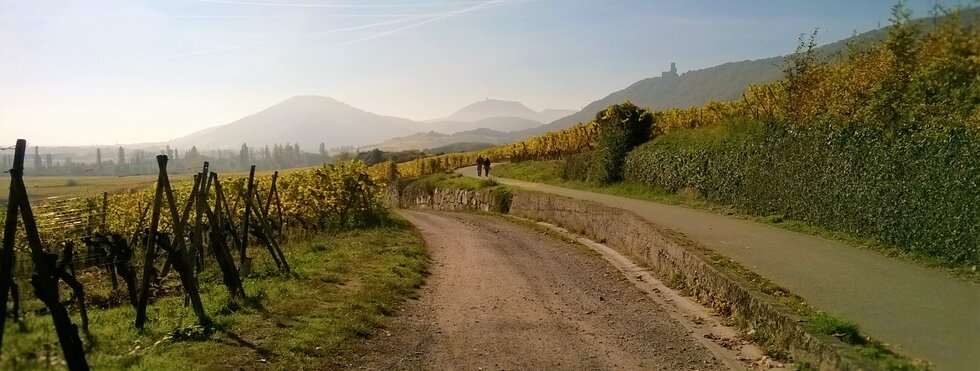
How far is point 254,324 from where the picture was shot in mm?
8562

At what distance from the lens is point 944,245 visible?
392 inches

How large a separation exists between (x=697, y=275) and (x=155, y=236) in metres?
9.10

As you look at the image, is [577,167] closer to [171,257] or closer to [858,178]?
[858,178]

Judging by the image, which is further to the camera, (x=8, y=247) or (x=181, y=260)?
(x=181, y=260)

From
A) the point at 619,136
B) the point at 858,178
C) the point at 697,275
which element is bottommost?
the point at 697,275

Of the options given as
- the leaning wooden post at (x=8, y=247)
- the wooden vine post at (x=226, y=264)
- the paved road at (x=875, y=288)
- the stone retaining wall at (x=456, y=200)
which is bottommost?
the stone retaining wall at (x=456, y=200)

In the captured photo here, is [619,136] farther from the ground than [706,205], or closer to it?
farther from the ground

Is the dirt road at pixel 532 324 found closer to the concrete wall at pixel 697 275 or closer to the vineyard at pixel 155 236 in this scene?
the concrete wall at pixel 697 275

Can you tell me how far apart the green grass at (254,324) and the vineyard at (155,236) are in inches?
8.8

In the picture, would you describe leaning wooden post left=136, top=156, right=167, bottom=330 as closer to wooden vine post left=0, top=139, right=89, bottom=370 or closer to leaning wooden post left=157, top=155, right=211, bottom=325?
leaning wooden post left=157, top=155, right=211, bottom=325

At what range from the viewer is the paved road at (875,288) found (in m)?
6.67

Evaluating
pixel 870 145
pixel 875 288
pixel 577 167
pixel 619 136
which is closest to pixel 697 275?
pixel 875 288

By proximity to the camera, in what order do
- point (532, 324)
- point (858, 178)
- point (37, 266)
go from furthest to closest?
point (858, 178) → point (532, 324) → point (37, 266)

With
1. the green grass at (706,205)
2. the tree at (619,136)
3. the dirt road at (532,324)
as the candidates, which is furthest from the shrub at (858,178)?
the tree at (619,136)
